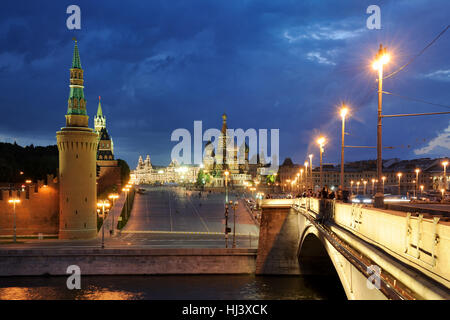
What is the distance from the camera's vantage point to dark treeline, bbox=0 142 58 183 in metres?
86.6

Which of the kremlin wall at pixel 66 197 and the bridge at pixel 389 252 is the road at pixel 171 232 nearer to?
the kremlin wall at pixel 66 197

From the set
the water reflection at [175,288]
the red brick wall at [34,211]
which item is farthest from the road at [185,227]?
the red brick wall at [34,211]

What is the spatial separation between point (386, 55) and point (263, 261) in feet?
74.8

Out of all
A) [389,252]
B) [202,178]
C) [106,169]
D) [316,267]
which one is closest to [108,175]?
[106,169]

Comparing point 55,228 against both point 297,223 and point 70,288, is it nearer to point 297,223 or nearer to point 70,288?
point 70,288

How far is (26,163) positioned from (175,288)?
302ft

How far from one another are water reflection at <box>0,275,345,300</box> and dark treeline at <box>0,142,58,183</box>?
5045cm

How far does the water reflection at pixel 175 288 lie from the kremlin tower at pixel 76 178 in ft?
29.4

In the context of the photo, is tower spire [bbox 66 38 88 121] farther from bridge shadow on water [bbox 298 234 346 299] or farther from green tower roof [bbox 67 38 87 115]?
bridge shadow on water [bbox 298 234 346 299]

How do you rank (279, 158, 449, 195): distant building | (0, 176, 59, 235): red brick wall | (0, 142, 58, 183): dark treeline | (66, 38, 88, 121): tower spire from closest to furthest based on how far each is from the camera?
(0, 176, 59, 235): red brick wall < (66, 38, 88, 121): tower spire < (0, 142, 58, 183): dark treeline < (279, 158, 449, 195): distant building

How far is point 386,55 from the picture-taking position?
15.5m

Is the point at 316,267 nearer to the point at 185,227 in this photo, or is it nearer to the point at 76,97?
the point at 185,227

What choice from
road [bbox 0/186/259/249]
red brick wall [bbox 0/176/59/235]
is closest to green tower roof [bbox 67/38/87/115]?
red brick wall [bbox 0/176/59/235]

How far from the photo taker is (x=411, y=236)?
814cm
